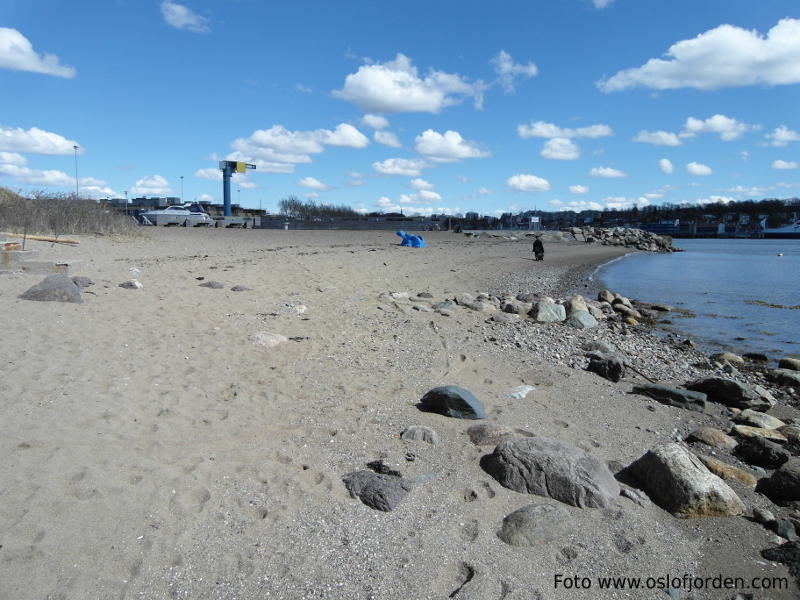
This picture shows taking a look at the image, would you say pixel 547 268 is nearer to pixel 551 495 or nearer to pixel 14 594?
pixel 551 495

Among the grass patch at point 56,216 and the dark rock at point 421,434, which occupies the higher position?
the grass patch at point 56,216

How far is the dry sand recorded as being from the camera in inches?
118

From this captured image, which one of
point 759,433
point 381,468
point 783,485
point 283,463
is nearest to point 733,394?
point 759,433

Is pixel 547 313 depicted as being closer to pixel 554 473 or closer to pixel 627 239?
pixel 554 473

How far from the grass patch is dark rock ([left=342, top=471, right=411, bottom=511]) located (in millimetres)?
18516

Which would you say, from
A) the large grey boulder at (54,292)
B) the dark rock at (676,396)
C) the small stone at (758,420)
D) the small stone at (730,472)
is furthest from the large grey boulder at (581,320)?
the large grey boulder at (54,292)

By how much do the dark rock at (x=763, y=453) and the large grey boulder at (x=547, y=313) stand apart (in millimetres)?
5750

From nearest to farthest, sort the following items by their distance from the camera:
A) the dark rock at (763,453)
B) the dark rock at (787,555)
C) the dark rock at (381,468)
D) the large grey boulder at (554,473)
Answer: the dark rock at (787,555) < the large grey boulder at (554,473) < the dark rock at (381,468) < the dark rock at (763,453)

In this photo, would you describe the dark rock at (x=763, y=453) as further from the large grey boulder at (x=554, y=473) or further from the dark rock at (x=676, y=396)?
the large grey boulder at (x=554, y=473)

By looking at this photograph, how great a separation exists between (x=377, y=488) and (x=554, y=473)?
4.38 feet

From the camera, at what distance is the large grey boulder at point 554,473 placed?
3910mm

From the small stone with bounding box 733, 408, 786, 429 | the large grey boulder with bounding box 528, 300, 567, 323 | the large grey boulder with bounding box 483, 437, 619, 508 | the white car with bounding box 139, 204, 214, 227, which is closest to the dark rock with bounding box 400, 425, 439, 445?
the large grey boulder with bounding box 483, 437, 619, 508

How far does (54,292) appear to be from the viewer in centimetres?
834

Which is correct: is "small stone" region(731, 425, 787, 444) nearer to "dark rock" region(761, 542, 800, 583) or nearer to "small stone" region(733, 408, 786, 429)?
"small stone" region(733, 408, 786, 429)
